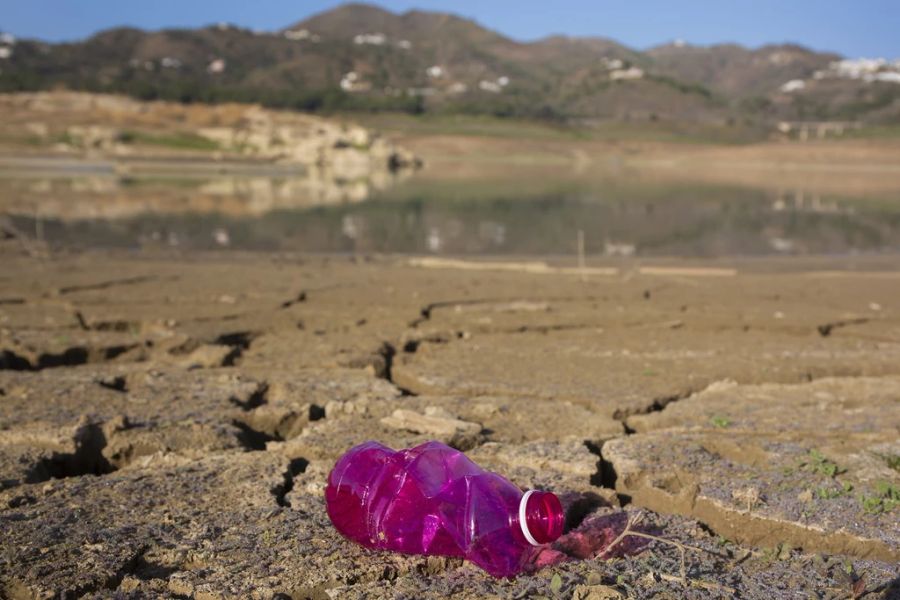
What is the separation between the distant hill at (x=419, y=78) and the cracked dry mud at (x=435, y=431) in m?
56.6

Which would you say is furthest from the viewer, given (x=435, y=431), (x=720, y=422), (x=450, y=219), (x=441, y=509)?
(x=450, y=219)

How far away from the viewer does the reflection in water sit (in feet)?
39.4

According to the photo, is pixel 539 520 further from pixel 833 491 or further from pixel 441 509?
pixel 833 491

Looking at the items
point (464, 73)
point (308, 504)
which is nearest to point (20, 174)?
point (308, 504)

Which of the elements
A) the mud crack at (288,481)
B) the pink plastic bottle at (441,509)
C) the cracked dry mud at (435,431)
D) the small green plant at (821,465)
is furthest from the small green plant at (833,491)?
the mud crack at (288,481)

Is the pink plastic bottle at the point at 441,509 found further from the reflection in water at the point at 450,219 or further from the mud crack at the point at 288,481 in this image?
the reflection in water at the point at 450,219

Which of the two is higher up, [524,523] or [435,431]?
[524,523]

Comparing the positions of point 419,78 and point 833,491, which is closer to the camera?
point 833,491

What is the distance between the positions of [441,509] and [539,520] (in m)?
0.24

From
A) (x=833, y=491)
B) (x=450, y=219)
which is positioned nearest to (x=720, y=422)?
(x=833, y=491)

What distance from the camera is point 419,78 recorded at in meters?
109

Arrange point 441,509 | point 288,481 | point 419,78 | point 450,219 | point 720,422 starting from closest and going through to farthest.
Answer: point 441,509 < point 288,481 < point 720,422 < point 450,219 < point 419,78

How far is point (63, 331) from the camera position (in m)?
5.14

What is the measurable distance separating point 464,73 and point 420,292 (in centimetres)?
11643
